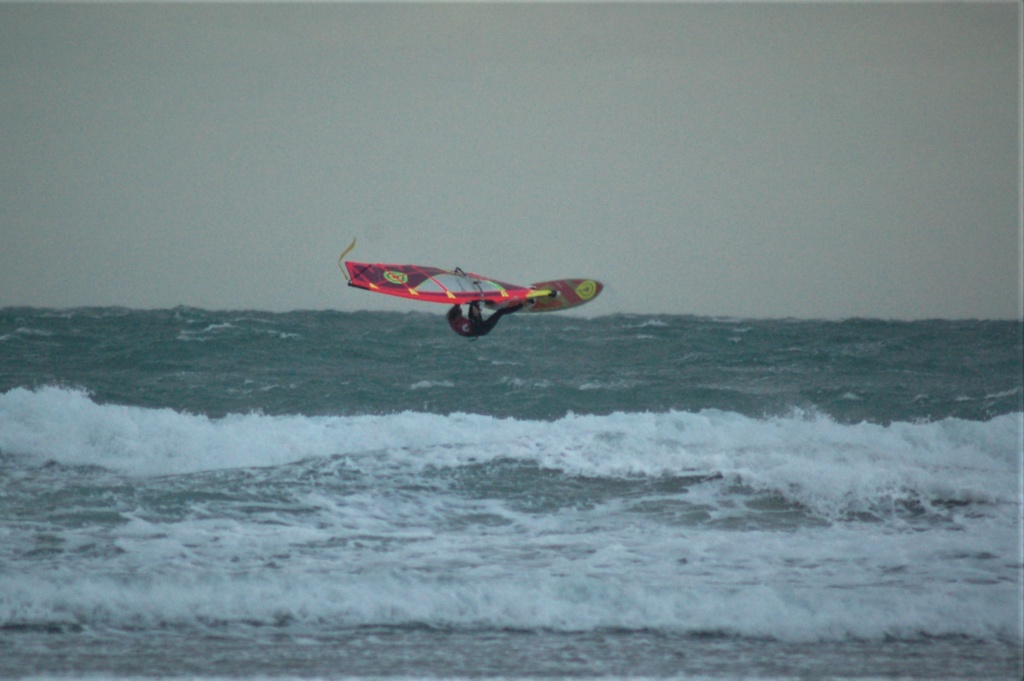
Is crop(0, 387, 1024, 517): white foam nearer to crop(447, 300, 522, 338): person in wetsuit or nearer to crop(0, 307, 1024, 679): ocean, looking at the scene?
crop(0, 307, 1024, 679): ocean

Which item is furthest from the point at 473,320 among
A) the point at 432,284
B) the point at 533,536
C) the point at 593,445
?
the point at 593,445

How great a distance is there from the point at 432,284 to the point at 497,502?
17.9 feet

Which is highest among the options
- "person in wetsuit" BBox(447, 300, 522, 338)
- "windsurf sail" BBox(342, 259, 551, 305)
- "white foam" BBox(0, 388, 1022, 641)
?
"windsurf sail" BBox(342, 259, 551, 305)

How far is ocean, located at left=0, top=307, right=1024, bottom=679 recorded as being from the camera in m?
8.24

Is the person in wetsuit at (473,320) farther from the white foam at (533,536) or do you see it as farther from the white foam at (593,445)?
the white foam at (593,445)

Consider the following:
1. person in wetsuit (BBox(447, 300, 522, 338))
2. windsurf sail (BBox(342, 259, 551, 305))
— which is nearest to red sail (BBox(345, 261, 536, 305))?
windsurf sail (BBox(342, 259, 551, 305))

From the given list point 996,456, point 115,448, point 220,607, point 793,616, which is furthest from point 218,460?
point 996,456

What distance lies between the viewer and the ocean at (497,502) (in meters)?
8.24

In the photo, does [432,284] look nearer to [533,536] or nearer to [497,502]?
[533,536]

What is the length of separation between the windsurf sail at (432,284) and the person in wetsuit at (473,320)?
16 centimetres

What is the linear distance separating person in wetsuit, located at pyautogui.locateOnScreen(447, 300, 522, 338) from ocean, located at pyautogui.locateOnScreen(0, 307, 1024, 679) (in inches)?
118

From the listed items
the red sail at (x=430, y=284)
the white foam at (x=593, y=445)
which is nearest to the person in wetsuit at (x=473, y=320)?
the red sail at (x=430, y=284)

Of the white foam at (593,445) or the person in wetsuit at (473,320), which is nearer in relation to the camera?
the person in wetsuit at (473,320)

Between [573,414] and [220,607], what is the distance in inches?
280
